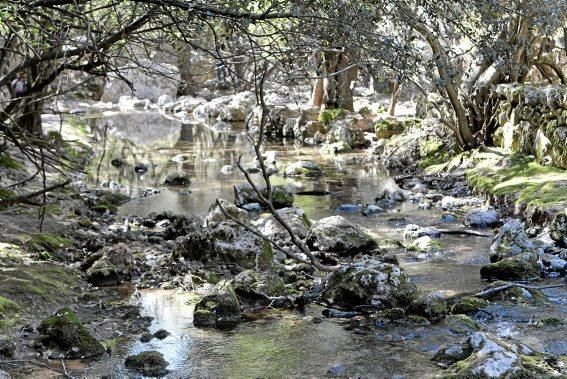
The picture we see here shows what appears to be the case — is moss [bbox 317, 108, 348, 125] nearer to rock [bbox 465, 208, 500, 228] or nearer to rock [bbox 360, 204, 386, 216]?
rock [bbox 360, 204, 386, 216]

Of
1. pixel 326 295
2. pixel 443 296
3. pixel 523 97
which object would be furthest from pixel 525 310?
pixel 523 97

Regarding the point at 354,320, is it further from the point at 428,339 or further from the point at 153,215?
the point at 153,215

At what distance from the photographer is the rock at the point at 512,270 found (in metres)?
9.34

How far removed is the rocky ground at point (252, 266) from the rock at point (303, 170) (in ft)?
12.1

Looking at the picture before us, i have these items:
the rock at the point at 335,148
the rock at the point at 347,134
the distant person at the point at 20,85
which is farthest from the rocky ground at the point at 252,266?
the rock at the point at 347,134

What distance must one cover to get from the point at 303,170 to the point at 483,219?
7.68 meters

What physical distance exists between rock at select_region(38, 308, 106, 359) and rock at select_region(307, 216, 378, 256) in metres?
4.84

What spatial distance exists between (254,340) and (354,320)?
46.1 inches

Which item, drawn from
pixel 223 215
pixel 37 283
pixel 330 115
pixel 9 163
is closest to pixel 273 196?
pixel 223 215

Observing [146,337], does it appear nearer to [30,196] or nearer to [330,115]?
[30,196]

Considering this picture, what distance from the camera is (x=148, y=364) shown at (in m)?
6.45

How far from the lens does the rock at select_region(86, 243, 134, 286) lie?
9320mm

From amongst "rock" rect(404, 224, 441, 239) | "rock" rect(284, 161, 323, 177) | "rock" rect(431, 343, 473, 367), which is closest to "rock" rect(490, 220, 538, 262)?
"rock" rect(404, 224, 441, 239)

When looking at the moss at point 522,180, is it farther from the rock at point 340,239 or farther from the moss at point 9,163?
the moss at point 9,163
